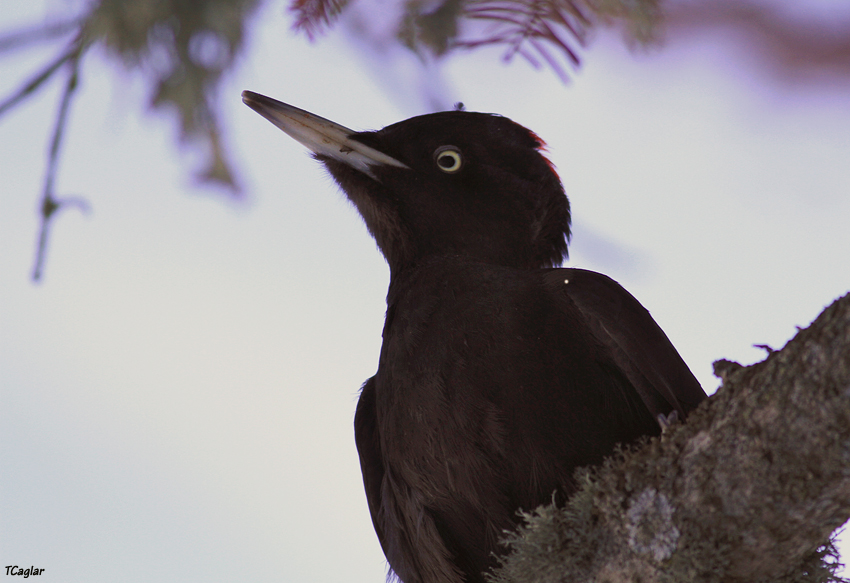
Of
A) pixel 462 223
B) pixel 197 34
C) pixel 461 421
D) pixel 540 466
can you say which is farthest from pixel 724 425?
pixel 197 34

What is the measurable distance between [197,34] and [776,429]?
2489 mm

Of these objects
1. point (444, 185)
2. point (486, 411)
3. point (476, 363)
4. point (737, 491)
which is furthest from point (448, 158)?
point (737, 491)

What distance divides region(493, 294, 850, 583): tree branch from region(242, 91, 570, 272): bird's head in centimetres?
146

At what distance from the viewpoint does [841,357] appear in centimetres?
176

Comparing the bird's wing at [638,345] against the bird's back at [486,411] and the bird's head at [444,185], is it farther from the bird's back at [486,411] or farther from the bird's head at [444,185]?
the bird's head at [444,185]

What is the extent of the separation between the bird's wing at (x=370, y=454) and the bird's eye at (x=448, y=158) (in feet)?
3.30

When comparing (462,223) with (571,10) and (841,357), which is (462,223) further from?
(841,357)

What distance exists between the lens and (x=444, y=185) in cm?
360

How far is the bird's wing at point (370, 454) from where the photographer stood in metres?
3.53

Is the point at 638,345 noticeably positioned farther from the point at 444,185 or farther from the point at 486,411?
the point at 444,185

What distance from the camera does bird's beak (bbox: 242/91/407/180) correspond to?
3.65 meters

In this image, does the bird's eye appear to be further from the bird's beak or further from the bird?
the bird's beak

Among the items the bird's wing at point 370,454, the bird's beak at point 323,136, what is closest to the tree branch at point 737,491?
the bird's wing at point 370,454

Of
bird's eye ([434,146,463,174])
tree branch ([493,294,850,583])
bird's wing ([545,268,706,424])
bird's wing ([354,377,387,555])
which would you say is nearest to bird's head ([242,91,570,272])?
bird's eye ([434,146,463,174])
